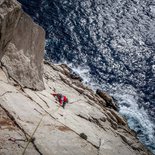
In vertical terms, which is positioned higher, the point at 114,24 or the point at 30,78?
the point at 114,24

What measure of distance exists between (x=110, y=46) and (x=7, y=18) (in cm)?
2898

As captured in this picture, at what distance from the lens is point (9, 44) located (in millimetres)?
15156

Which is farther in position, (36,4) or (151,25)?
(151,25)

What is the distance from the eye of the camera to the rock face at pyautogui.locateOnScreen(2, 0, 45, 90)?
14953 millimetres

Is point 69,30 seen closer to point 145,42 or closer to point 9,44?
point 145,42

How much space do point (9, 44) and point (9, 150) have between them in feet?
23.7

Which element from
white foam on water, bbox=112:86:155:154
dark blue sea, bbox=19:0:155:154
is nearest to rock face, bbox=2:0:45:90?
white foam on water, bbox=112:86:155:154

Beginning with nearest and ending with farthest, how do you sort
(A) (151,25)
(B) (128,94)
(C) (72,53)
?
(B) (128,94), (C) (72,53), (A) (151,25)

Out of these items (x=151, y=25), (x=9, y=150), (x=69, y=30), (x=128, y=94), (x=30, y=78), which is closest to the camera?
(x=9, y=150)

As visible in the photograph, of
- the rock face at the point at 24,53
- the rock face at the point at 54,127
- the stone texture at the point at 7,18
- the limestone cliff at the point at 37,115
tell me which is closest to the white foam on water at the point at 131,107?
the limestone cliff at the point at 37,115

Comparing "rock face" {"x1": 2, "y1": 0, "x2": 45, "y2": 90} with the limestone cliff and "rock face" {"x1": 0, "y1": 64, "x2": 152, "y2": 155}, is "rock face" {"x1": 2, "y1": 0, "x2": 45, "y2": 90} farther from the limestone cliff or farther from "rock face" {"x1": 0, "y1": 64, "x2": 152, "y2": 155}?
"rock face" {"x1": 0, "y1": 64, "x2": 152, "y2": 155}

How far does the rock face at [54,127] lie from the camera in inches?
430

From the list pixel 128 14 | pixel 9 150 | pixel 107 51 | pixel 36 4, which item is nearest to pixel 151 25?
pixel 128 14

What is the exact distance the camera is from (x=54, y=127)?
13.1m
